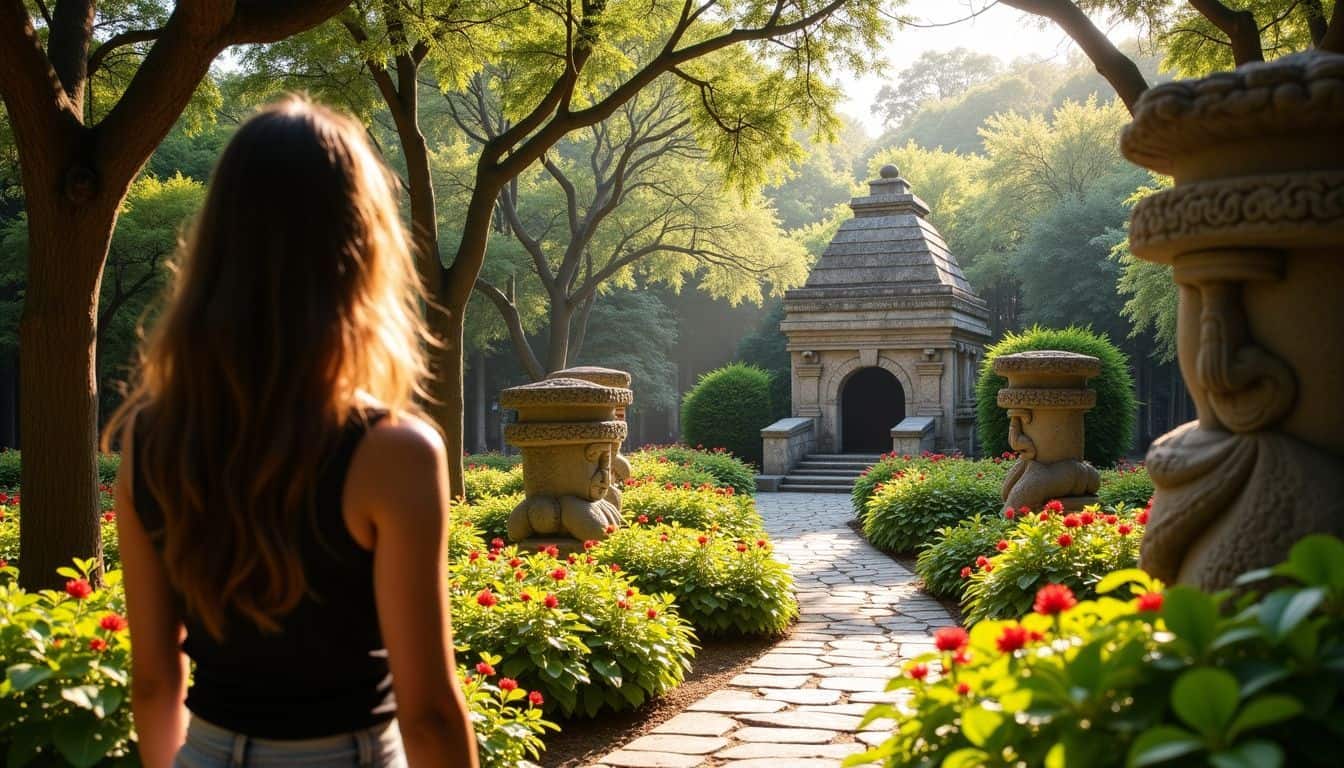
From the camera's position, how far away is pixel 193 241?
5.99 ft

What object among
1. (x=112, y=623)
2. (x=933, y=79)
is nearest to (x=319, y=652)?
(x=112, y=623)

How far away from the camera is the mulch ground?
16.8 feet

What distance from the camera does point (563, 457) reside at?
8.95 meters

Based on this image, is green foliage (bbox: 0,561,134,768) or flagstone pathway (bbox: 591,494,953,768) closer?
green foliage (bbox: 0,561,134,768)

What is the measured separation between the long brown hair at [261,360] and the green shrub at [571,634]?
317 cm

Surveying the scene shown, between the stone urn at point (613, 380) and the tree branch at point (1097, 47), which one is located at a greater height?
the tree branch at point (1097, 47)

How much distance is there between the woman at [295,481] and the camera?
5.50 ft

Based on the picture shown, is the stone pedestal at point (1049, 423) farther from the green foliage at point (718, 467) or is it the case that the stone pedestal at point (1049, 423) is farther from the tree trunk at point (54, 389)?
the tree trunk at point (54, 389)

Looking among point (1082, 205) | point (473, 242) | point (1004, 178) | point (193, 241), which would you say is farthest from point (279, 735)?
point (1004, 178)

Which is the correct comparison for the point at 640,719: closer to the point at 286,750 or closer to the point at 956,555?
the point at 286,750

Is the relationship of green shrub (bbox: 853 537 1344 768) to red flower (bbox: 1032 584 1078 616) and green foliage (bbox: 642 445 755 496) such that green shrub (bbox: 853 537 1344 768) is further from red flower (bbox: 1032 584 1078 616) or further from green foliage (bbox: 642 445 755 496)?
green foliage (bbox: 642 445 755 496)

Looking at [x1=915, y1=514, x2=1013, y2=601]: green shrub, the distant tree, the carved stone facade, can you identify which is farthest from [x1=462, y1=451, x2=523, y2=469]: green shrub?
the distant tree

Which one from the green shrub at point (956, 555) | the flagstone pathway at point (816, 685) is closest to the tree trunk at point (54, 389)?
the flagstone pathway at point (816, 685)

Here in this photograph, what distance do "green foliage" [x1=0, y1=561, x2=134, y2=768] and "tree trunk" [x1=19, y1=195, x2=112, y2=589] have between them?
2.67 meters
